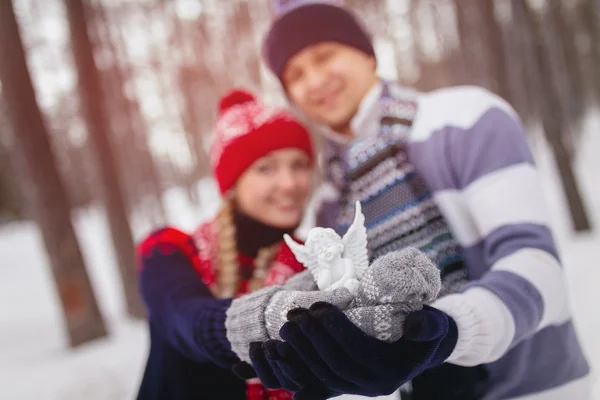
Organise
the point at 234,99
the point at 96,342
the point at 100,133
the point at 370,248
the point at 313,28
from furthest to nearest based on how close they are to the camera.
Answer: the point at 100,133 < the point at 96,342 < the point at 234,99 < the point at 313,28 < the point at 370,248

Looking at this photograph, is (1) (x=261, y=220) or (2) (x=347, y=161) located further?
(1) (x=261, y=220)

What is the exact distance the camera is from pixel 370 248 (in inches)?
56.1

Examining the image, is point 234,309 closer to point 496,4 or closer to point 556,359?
point 556,359

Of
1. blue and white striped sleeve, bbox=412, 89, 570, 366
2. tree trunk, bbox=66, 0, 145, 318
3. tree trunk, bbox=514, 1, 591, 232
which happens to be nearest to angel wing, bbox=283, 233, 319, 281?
blue and white striped sleeve, bbox=412, 89, 570, 366

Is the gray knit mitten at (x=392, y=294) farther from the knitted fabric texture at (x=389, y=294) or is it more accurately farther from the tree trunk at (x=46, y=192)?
the tree trunk at (x=46, y=192)

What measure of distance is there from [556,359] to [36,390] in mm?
4888

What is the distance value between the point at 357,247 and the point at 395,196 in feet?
1.73

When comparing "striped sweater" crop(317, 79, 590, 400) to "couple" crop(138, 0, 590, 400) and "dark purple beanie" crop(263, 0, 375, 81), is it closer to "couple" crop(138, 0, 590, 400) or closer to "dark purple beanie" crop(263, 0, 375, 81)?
"couple" crop(138, 0, 590, 400)

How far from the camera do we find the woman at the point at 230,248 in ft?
5.32

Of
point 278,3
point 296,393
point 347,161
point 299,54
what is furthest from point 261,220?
point 296,393

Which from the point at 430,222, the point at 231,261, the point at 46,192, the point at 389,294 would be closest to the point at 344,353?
the point at 389,294

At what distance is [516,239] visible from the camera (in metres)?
1.29

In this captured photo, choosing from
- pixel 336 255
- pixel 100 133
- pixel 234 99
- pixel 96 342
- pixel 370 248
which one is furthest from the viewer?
pixel 100 133

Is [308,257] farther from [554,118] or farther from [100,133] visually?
[100,133]
